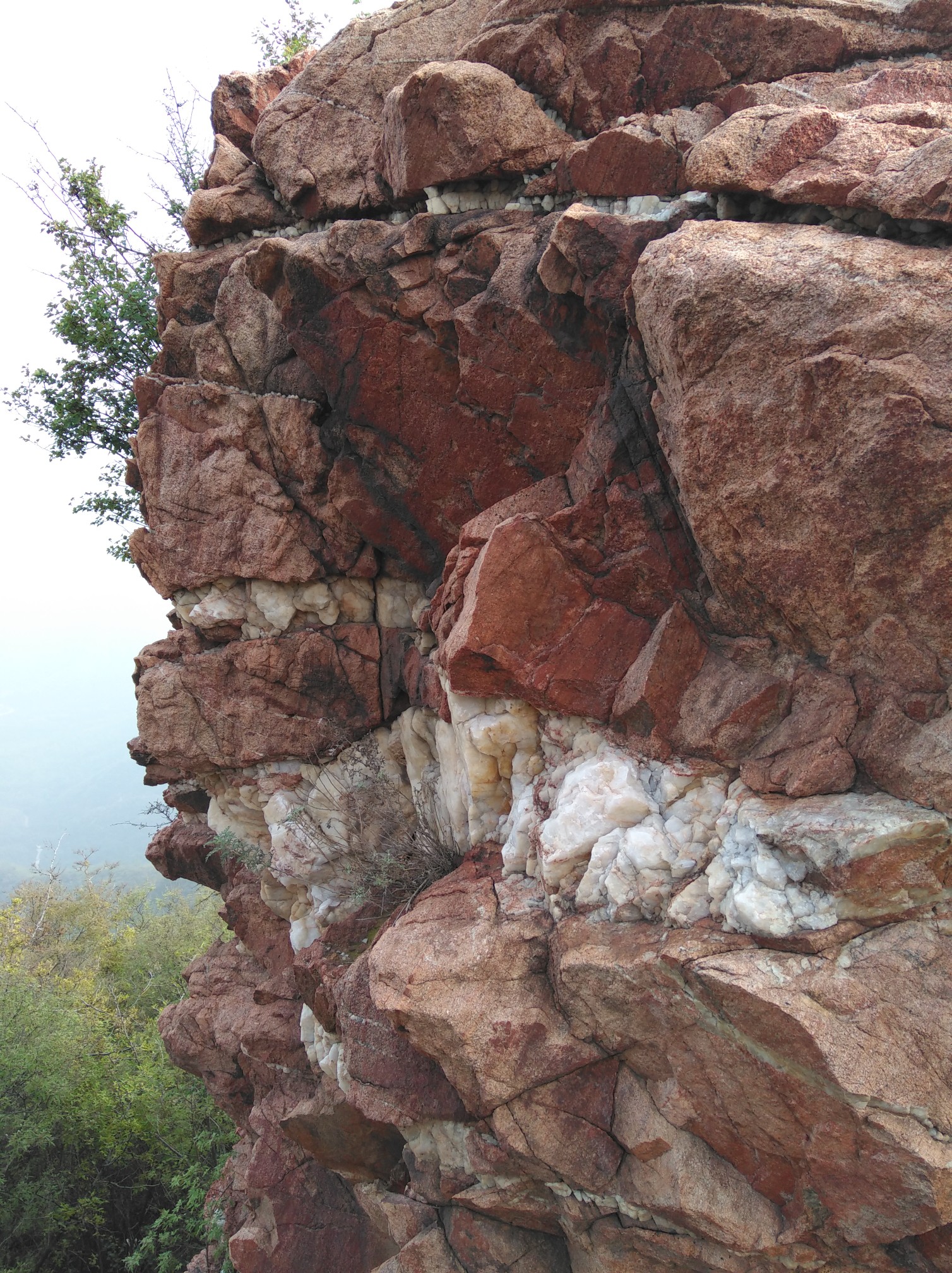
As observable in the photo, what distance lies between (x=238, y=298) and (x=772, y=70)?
425 cm

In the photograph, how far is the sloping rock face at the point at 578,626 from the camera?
3.12 m

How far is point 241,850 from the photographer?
730 cm

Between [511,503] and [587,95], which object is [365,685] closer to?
[511,503]

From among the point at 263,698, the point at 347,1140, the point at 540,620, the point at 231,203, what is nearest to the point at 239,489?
the point at 263,698

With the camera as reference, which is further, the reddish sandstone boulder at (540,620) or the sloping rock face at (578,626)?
the reddish sandstone boulder at (540,620)

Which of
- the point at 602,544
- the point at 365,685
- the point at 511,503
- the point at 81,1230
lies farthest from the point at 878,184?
the point at 81,1230

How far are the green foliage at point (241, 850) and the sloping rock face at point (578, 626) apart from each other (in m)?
0.03

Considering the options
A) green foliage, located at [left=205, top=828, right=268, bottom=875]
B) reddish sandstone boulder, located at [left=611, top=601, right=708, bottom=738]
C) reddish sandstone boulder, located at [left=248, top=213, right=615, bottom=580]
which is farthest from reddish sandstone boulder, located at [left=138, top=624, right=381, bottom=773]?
reddish sandstone boulder, located at [left=611, top=601, right=708, bottom=738]

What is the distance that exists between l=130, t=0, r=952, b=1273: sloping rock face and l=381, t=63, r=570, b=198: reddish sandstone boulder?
25 mm

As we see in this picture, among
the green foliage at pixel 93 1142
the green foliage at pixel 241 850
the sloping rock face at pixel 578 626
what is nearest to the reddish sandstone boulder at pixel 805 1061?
the sloping rock face at pixel 578 626

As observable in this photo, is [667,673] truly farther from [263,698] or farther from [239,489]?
[239,489]

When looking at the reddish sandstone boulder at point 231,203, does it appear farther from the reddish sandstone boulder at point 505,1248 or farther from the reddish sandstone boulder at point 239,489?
the reddish sandstone boulder at point 505,1248

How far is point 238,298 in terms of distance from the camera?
6688 millimetres

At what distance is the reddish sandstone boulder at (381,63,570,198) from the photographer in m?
4.99
